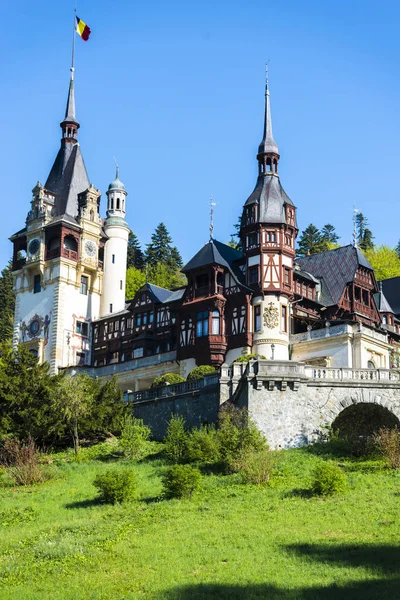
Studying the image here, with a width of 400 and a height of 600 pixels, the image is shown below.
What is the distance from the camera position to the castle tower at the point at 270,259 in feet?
199

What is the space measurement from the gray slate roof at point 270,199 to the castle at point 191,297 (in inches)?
3.8

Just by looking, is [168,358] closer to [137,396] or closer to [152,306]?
[152,306]

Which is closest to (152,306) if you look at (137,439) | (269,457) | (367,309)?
(367,309)

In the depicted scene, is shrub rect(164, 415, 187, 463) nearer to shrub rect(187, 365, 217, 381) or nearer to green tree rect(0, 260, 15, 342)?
shrub rect(187, 365, 217, 381)

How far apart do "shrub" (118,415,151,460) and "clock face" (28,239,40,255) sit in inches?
1189

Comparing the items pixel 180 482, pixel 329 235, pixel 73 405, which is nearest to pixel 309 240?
pixel 329 235

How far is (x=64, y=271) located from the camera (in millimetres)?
72000

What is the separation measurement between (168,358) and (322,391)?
23.3m

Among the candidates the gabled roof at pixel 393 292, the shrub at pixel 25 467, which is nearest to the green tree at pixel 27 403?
the shrub at pixel 25 467

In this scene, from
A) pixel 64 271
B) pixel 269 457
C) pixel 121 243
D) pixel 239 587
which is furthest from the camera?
pixel 121 243

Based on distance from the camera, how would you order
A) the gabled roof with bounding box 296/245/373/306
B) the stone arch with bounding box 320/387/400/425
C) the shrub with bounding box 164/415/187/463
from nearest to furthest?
the shrub with bounding box 164/415/187/463 → the stone arch with bounding box 320/387/400/425 → the gabled roof with bounding box 296/245/373/306

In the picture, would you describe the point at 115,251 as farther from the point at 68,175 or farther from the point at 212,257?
the point at 212,257

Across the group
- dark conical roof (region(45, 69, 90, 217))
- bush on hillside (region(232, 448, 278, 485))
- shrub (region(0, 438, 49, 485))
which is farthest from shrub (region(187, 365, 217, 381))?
dark conical roof (region(45, 69, 90, 217))

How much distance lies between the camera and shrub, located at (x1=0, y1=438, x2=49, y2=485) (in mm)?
39938
